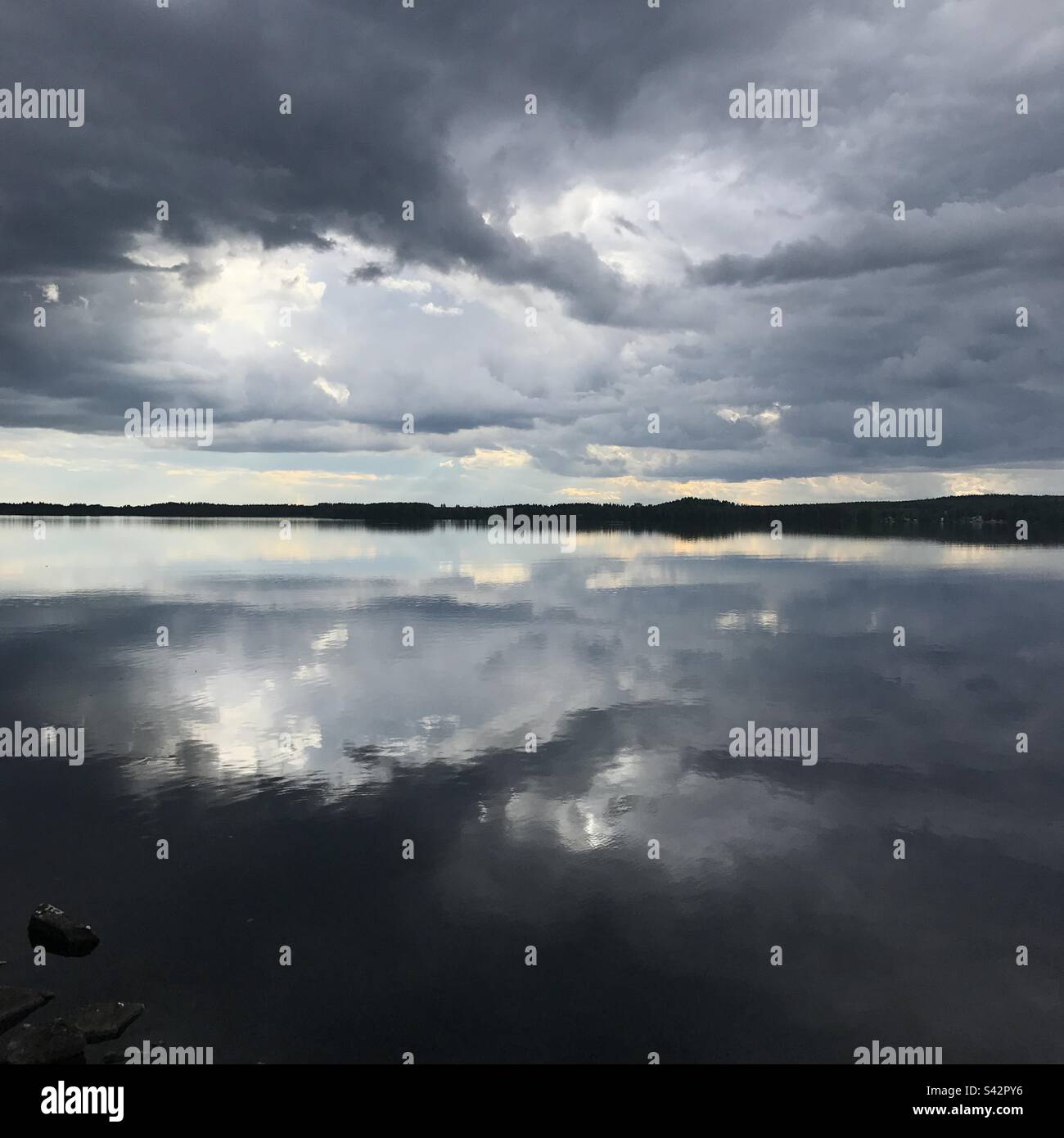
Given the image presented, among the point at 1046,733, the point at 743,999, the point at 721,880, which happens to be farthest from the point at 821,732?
the point at 743,999

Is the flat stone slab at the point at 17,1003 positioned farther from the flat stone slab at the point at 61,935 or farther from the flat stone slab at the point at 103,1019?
the flat stone slab at the point at 61,935

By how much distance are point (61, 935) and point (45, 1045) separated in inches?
98.2

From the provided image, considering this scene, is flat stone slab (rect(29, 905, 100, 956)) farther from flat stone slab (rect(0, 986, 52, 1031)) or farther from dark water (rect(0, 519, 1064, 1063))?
flat stone slab (rect(0, 986, 52, 1031))

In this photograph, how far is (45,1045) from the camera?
961 cm

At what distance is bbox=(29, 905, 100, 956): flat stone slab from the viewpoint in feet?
38.5

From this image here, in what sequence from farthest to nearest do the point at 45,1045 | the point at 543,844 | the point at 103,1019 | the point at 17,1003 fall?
the point at 543,844 < the point at 17,1003 < the point at 103,1019 < the point at 45,1045

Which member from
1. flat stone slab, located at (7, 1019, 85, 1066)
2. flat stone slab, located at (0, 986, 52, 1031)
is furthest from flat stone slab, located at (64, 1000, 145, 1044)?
flat stone slab, located at (0, 986, 52, 1031)

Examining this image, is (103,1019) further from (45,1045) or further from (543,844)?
(543,844)

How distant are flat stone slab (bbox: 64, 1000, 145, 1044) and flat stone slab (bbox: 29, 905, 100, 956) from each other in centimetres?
149

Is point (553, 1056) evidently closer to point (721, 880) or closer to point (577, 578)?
point (721, 880)

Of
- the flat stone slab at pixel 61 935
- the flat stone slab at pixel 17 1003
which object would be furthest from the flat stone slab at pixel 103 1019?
the flat stone slab at pixel 61 935

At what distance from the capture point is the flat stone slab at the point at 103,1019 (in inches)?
394

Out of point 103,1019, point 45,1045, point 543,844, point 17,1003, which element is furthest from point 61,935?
point 543,844
